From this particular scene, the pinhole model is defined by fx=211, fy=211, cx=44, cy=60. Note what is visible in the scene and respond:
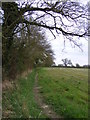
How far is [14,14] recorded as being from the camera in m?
8.80

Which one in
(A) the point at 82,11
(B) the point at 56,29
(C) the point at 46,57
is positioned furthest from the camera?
(C) the point at 46,57

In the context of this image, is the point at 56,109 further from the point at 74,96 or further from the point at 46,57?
the point at 46,57

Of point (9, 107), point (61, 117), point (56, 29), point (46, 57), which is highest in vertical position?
point (56, 29)

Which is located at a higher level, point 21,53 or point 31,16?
point 31,16

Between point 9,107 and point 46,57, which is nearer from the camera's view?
point 9,107

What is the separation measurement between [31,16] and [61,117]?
457 centimetres

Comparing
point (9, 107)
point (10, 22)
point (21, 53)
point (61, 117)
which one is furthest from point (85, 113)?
point (21, 53)

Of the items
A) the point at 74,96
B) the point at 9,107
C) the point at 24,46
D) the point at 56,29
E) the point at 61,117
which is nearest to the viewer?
the point at 9,107

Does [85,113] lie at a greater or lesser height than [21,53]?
lesser

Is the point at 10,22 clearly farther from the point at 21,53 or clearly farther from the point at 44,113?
the point at 21,53

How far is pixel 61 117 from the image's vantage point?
27.8 feet

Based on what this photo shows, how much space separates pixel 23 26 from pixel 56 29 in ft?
5.05

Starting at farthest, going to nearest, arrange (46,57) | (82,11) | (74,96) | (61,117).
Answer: (46,57)
(74,96)
(82,11)
(61,117)

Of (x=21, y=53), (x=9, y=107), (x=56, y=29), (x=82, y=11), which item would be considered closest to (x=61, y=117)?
(x=9, y=107)
